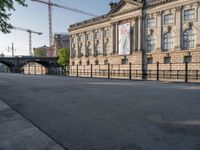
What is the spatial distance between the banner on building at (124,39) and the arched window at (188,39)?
12.1m

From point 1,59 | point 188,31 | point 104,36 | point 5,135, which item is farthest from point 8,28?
point 1,59

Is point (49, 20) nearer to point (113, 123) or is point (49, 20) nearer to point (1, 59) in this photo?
point (1, 59)

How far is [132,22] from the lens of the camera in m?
44.8

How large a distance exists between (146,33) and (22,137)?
135 ft

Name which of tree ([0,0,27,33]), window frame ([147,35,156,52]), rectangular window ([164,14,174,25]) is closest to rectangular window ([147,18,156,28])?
window frame ([147,35,156,52])

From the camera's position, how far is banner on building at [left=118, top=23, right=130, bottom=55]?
4498cm

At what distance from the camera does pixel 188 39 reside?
36.3m

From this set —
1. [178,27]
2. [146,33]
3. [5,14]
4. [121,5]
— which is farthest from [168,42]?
[5,14]

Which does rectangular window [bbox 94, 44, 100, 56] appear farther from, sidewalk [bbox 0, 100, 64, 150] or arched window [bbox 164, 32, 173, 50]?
sidewalk [bbox 0, 100, 64, 150]

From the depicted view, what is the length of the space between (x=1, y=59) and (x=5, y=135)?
75859 mm

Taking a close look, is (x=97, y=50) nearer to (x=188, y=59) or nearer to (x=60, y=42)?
(x=188, y=59)

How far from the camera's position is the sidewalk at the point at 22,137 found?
356cm

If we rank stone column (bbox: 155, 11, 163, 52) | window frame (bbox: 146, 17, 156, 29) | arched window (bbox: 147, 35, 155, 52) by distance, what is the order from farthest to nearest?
arched window (bbox: 147, 35, 155, 52) < window frame (bbox: 146, 17, 156, 29) < stone column (bbox: 155, 11, 163, 52)

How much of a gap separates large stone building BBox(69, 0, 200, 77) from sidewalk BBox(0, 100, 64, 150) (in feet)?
112
